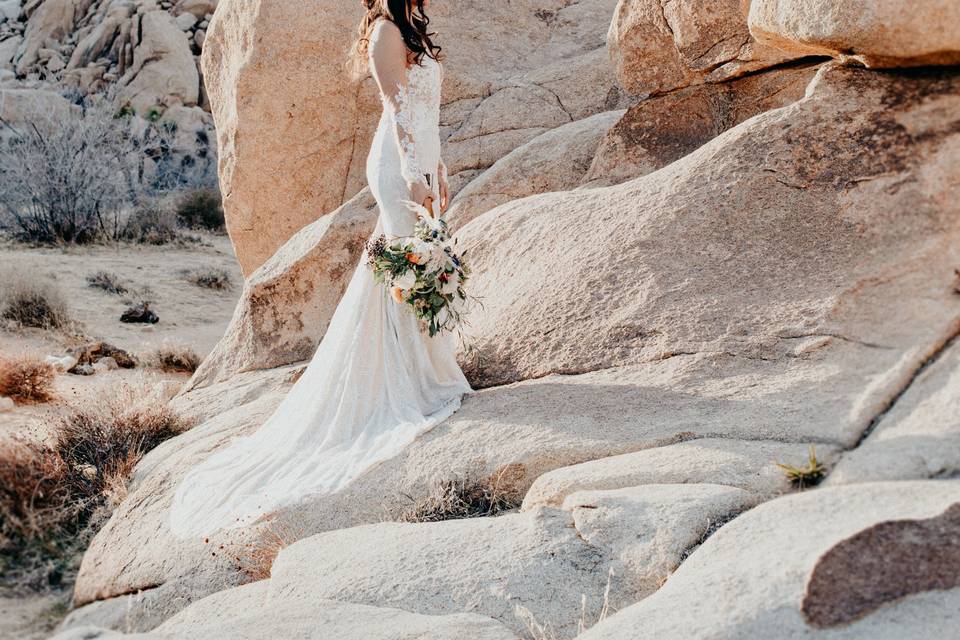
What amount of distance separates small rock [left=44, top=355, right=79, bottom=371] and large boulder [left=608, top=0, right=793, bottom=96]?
5.95 meters

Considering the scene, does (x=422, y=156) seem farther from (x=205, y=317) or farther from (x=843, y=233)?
(x=205, y=317)

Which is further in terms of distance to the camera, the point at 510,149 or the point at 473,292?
the point at 510,149

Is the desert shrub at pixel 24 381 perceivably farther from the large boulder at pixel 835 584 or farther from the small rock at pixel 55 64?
the small rock at pixel 55 64

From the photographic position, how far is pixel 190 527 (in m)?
4.71

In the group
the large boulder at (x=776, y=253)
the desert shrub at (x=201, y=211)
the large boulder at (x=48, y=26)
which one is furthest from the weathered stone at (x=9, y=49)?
the large boulder at (x=776, y=253)

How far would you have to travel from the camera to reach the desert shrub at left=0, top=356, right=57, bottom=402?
8242 millimetres

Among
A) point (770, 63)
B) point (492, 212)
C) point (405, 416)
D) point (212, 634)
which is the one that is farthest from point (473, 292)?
point (212, 634)

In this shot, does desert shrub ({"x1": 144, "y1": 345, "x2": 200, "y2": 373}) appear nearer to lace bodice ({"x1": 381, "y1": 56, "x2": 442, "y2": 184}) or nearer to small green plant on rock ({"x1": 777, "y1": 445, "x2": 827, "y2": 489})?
lace bodice ({"x1": 381, "y1": 56, "x2": 442, "y2": 184})

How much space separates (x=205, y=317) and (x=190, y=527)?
996cm

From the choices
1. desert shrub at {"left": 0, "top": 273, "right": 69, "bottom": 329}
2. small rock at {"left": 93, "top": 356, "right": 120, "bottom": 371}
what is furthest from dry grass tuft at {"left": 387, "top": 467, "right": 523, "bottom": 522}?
desert shrub at {"left": 0, "top": 273, "right": 69, "bottom": 329}

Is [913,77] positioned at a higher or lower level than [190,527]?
higher

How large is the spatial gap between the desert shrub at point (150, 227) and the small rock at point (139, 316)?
536 centimetres

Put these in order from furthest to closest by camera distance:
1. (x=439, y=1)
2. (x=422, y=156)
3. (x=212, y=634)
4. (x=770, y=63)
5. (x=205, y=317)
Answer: (x=205, y=317), (x=439, y=1), (x=770, y=63), (x=422, y=156), (x=212, y=634)

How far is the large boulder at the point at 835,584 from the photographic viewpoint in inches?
101
